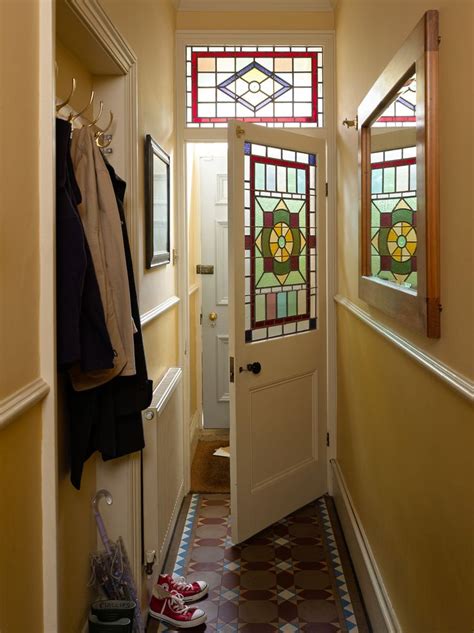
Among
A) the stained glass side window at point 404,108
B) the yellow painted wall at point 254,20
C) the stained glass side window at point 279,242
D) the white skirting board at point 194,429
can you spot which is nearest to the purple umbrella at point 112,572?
the stained glass side window at point 279,242

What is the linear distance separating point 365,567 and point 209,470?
198cm

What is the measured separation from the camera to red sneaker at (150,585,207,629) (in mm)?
2813

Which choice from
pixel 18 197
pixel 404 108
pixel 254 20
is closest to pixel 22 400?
pixel 18 197

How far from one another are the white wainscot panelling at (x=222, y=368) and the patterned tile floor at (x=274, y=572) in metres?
1.62

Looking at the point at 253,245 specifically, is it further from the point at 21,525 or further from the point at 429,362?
the point at 21,525

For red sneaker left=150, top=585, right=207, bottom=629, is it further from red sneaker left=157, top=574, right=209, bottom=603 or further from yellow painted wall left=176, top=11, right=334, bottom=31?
yellow painted wall left=176, top=11, right=334, bottom=31

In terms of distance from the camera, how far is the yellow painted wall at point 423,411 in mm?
1620

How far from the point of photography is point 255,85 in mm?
4293

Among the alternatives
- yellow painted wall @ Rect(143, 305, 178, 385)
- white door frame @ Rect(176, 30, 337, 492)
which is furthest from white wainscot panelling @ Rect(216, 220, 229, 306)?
yellow painted wall @ Rect(143, 305, 178, 385)

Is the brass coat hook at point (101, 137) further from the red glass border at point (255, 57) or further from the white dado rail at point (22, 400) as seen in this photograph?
the red glass border at point (255, 57)

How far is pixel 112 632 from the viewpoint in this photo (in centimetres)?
224

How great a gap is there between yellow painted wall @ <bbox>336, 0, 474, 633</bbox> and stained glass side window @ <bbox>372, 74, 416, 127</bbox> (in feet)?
0.62

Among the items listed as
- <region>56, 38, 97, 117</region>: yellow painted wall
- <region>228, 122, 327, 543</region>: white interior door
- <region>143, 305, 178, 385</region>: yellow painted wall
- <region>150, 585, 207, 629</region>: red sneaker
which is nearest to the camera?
<region>56, 38, 97, 117</region>: yellow painted wall

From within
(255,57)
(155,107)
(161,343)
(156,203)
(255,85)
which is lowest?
(161,343)
